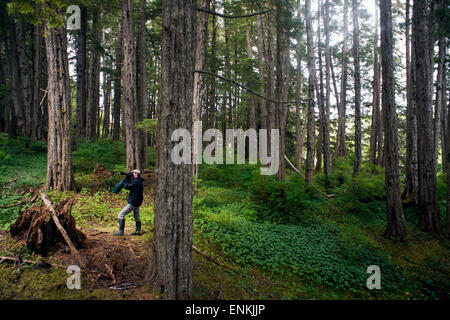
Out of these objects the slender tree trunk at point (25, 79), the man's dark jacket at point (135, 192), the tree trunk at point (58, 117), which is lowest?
the man's dark jacket at point (135, 192)

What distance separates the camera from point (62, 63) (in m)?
7.42

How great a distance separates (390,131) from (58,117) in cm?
1039

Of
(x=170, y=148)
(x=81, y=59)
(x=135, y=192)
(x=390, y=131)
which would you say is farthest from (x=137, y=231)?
(x=81, y=59)

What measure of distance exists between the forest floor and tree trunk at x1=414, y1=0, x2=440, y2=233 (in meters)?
0.75

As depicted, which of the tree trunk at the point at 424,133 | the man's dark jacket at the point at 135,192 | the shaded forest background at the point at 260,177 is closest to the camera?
the shaded forest background at the point at 260,177

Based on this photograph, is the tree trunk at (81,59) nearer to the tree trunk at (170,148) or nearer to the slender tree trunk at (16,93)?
the slender tree trunk at (16,93)

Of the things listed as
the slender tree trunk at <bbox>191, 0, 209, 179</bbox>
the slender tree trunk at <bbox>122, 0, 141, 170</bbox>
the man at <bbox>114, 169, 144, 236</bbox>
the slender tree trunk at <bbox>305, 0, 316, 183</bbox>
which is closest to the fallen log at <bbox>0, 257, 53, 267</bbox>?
the man at <bbox>114, 169, 144, 236</bbox>

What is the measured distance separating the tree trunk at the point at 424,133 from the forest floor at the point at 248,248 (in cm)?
75

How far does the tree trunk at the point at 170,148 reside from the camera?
3.47 m

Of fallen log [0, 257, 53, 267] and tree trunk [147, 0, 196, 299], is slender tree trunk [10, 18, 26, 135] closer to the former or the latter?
fallen log [0, 257, 53, 267]

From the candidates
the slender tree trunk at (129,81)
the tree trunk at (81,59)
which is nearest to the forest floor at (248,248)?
the slender tree trunk at (129,81)

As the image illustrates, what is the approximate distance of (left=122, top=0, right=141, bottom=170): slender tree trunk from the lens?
9.05m

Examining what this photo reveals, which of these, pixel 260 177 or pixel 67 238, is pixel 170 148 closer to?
pixel 67 238
